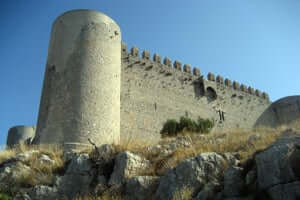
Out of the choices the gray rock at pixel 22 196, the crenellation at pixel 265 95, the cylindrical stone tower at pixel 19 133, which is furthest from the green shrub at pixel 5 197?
the crenellation at pixel 265 95

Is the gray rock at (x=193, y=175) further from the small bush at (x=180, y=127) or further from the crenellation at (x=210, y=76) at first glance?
the crenellation at (x=210, y=76)

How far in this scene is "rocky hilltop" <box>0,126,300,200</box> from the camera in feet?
14.0

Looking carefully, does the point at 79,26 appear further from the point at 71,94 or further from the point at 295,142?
the point at 295,142

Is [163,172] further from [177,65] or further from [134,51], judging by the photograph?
[177,65]

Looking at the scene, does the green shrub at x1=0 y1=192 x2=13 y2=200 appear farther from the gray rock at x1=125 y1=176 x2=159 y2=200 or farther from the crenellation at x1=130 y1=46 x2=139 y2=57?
the crenellation at x1=130 y1=46 x2=139 y2=57

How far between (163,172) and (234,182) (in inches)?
59.0

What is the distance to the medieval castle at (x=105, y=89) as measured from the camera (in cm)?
1088

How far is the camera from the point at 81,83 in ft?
37.4

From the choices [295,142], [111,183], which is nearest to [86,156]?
[111,183]

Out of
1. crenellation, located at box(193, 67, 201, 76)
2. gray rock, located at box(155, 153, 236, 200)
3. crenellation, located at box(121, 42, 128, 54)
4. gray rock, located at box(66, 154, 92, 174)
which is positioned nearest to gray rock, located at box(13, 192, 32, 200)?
gray rock, located at box(66, 154, 92, 174)

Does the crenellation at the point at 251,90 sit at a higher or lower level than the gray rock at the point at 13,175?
higher

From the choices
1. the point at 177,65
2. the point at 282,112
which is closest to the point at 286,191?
the point at 177,65

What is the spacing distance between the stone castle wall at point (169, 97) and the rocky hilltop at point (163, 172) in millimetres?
7214

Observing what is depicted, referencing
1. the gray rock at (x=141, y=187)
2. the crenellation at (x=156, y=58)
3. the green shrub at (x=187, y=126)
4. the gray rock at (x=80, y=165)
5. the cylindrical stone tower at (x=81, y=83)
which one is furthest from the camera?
the crenellation at (x=156, y=58)
